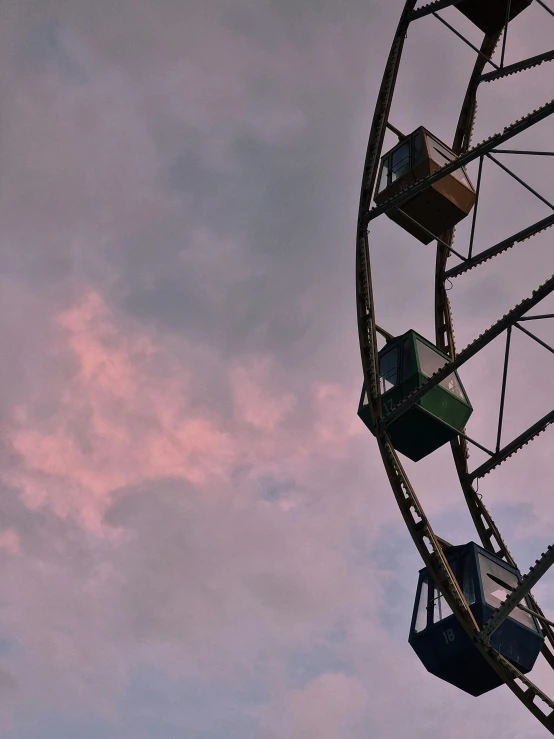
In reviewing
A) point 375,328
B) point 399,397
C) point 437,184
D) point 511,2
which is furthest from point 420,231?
point 511,2

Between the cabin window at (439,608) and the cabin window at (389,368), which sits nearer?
the cabin window at (439,608)

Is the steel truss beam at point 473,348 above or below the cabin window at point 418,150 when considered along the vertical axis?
below

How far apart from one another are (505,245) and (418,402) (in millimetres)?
4185

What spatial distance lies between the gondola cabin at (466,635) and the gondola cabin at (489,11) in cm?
1407

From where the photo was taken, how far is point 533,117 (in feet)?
67.5

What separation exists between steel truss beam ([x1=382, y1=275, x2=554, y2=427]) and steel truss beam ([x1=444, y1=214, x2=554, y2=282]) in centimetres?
242

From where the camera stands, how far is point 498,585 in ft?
68.9

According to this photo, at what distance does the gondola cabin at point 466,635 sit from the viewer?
19.8 metres

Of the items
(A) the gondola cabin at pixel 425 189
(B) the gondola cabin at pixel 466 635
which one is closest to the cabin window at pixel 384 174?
(A) the gondola cabin at pixel 425 189

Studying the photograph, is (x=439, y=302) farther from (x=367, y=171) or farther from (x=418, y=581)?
(x=418, y=581)

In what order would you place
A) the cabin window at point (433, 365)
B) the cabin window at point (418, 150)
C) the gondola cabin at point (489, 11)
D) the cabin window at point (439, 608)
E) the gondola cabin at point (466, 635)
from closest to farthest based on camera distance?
the gondola cabin at point (466, 635), the cabin window at point (439, 608), the cabin window at point (433, 365), the cabin window at point (418, 150), the gondola cabin at point (489, 11)

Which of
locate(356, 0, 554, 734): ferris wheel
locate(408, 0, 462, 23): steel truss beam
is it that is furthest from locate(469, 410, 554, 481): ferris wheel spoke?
locate(408, 0, 462, 23): steel truss beam

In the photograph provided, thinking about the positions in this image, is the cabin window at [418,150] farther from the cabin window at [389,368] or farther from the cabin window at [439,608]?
the cabin window at [439,608]

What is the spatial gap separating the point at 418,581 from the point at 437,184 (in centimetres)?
911
